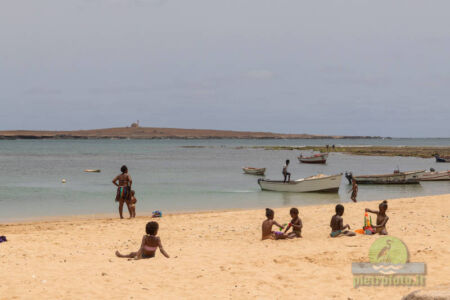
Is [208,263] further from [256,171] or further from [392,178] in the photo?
[256,171]

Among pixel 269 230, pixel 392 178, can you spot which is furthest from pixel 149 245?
pixel 392 178

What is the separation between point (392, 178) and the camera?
39.3 m

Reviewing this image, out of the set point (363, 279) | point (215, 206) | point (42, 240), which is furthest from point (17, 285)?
point (215, 206)

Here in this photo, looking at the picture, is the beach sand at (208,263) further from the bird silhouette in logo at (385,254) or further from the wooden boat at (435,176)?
the wooden boat at (435,176)

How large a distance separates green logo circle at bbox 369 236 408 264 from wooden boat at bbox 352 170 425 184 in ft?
88.5

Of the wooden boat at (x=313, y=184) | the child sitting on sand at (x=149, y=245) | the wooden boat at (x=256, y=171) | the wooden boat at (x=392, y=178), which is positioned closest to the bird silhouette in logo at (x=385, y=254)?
the child sitting on sand at (x=149, y=245)

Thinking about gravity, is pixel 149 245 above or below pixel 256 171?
above

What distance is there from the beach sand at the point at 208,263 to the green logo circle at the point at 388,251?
19cm

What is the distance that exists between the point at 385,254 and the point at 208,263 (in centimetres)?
430

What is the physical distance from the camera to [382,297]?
26.8 ft

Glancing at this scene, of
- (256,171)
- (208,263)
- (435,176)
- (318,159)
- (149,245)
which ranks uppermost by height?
(318,159)

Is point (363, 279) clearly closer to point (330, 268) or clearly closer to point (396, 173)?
point (330, 268)

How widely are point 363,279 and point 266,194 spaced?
2352 centimetres

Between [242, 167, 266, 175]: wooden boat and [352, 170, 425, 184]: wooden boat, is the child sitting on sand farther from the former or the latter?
[242, 167, 266, 175]: wooden boat
